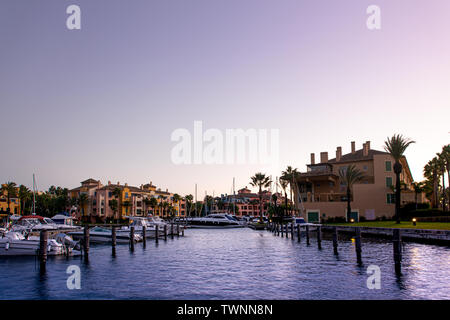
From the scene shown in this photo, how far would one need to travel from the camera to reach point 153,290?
18.7 meters

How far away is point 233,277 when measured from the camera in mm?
22219

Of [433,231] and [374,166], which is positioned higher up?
[374,166]

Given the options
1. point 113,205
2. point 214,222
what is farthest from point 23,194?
point 214,222

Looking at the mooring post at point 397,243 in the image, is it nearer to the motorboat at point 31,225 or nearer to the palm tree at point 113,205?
the motorboat at point 31,225

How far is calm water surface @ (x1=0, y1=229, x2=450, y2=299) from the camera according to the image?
57.9 feet

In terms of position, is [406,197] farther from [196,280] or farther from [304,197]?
Answer: [196,280]

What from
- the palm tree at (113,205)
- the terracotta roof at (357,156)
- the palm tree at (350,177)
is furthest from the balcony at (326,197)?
the palm tree at (113,205)

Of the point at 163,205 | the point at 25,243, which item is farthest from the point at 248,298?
the point at 163,205

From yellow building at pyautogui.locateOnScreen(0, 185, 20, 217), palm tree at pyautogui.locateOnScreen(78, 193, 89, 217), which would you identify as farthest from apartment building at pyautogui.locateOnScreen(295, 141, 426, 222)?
yellow building at pyautogui.locateOnScreen(0, 185, 20, 217)

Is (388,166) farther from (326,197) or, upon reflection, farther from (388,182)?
(326,197)

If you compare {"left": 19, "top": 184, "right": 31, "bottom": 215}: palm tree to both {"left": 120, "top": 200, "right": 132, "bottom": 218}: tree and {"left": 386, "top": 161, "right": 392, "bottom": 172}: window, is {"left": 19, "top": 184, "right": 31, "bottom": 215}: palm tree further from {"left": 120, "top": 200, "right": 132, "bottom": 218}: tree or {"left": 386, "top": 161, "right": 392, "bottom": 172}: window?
{"left": 386, "top": 161, "right": 392, "bottom": 172}: window

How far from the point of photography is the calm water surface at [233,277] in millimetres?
17656

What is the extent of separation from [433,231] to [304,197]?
47.9 meters

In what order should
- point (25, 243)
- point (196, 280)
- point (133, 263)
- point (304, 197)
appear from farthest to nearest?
point (304, 197) < point (25, 243) < point (133, 263) < point (196, 280)
